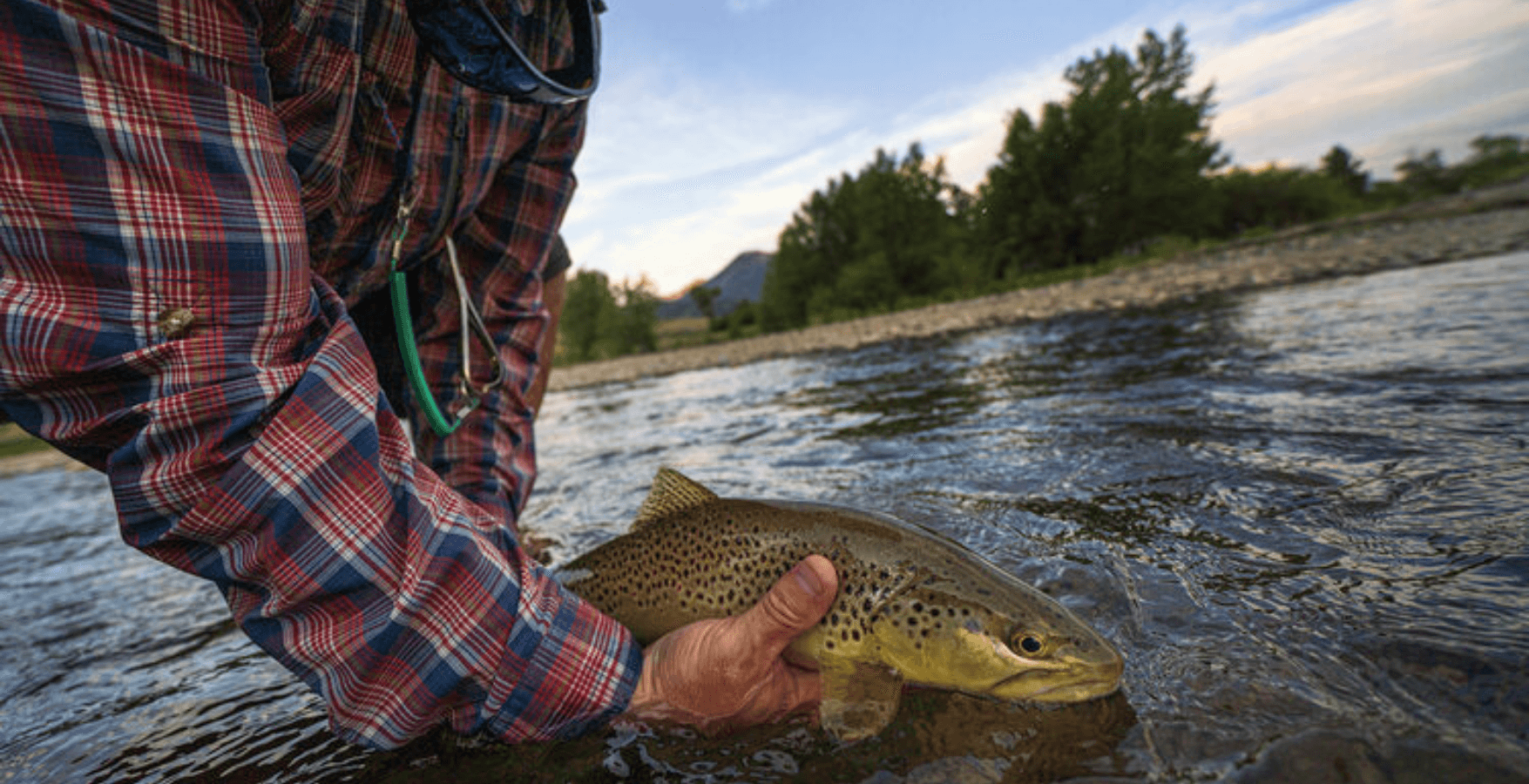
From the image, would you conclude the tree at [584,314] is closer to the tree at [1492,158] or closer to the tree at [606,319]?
the tree at [606,319]

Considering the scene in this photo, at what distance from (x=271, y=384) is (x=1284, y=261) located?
18.7 m

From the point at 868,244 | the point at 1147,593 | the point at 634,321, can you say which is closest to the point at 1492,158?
the point at 868,244

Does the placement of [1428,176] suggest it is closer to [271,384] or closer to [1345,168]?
[1345,168]

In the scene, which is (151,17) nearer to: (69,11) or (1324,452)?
(69,11)

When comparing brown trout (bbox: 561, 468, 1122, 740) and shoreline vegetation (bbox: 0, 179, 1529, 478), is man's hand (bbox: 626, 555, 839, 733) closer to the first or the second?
brown trout (bbox: 561, 468, 1122, 740)

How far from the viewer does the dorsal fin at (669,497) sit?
2.19m

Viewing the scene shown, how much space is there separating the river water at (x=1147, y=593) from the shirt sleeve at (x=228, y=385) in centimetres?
46

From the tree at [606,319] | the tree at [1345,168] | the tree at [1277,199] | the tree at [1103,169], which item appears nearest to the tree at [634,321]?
the tree at [606,319]

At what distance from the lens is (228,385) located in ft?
3.90

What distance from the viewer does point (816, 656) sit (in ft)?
5.87

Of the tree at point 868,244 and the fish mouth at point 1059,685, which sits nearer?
the fish mouth at point 1059,685

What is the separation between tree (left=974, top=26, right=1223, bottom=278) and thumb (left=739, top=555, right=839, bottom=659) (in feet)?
123

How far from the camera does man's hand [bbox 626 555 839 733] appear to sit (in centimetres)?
165

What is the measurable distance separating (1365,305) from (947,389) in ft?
14.8
